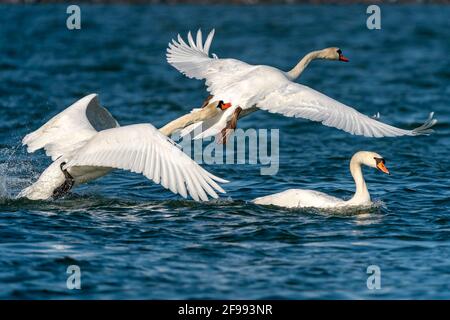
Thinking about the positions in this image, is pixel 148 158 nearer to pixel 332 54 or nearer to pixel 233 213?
pixel 233 213

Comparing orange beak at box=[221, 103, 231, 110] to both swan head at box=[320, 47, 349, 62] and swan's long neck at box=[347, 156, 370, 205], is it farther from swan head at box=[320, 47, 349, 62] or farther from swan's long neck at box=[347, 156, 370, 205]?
swan head at box=[320, 47, 349, 62]

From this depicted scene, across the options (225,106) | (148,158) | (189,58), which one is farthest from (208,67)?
(148,158)

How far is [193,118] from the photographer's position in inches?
546

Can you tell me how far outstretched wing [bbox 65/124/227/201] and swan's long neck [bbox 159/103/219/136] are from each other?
116cm

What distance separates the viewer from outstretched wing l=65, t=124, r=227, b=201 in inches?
458

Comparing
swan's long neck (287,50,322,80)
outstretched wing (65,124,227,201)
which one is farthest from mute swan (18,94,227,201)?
swan's long neck (287,50,322,80)

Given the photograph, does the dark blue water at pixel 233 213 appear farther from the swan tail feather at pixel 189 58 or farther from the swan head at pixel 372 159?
the swan tail feather at pixel 189 58

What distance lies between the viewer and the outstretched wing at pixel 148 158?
11633 millimetres

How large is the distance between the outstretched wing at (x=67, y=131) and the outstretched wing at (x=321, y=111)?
89.9 inches

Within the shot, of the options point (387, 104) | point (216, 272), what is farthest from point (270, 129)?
point (216, 272)

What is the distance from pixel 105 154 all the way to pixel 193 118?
66.2 inches

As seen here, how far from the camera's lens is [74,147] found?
44.9ft
